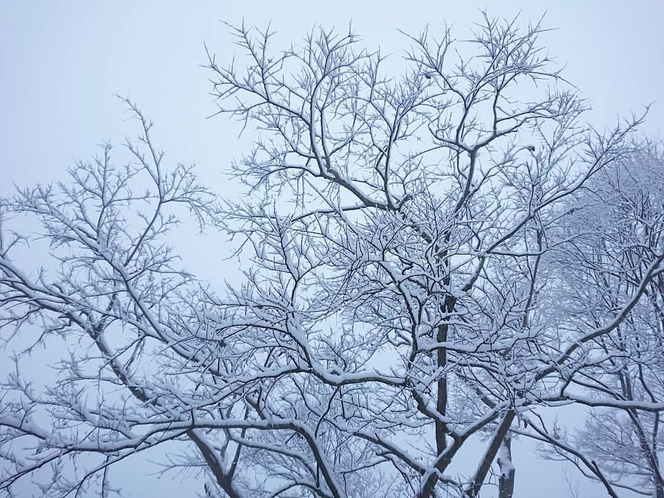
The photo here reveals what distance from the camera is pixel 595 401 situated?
4809 millimetres

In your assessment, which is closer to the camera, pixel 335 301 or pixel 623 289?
pixel 335 301

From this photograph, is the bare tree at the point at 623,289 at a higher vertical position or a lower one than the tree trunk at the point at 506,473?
higher

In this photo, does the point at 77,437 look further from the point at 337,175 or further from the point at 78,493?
the point at 337,175

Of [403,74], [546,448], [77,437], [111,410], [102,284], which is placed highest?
[403,74]

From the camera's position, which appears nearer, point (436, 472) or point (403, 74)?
point (436, 472)

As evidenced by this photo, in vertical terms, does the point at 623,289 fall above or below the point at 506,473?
above

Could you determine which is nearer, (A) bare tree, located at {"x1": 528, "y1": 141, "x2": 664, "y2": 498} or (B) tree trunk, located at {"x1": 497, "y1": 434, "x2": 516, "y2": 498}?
(A) bare tree, located at {"x1": 528, "y1": 141, "x2": 664, "y2": 498}

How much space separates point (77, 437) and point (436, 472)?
345 cm

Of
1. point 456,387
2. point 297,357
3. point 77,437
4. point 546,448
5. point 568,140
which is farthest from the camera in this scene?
point 546,448

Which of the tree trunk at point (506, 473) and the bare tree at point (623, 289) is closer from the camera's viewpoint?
the bare tree at point (623, 289)

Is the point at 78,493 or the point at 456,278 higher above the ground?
the point at 456,278

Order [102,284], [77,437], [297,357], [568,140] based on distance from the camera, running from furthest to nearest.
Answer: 1. [102,284]
2. [568,140]
3. [297,357]
4. [77,437]

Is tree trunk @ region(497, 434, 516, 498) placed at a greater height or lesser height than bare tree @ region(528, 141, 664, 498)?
lesser

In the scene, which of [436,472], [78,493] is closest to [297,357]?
[436,472]
